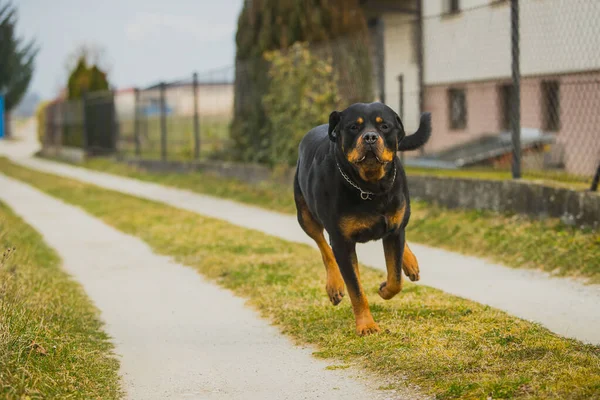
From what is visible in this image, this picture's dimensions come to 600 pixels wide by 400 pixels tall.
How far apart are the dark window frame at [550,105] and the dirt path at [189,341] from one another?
650 centimetres

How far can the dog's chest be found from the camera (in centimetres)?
545

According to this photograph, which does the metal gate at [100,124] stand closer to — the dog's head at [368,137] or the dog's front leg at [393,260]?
the dog's front leg at [393,260]

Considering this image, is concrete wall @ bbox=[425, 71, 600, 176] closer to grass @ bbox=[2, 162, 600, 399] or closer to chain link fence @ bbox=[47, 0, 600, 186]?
chain link fence @ bbox=[47, 0, 600, 186]

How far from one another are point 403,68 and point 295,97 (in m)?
5.19

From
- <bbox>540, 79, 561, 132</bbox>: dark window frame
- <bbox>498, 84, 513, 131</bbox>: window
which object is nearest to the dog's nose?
<bbox>540, 79, 561, 132</bbox>: dark window frame

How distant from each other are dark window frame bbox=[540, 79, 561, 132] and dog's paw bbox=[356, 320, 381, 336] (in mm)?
7771

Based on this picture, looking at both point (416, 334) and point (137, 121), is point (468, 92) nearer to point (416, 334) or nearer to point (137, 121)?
point (416, 334)

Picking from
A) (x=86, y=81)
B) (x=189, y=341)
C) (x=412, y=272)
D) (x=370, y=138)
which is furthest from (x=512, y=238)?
(x=86, y=81)

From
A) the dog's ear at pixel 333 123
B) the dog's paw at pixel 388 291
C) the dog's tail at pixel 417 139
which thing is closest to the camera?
the dog's ear at pixel 333 123

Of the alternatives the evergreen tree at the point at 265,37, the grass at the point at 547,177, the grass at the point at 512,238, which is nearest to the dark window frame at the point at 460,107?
the evergreen tree at the point at 265,37

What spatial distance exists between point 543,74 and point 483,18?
13.2 ft

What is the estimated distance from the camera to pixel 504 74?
49.9 ft

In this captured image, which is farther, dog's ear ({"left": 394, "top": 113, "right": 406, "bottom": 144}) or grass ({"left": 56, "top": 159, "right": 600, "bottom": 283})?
grass ({"left": 56, "top": 159, "right": 600, "bottom": 283})

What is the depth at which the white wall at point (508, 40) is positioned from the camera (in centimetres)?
1070
